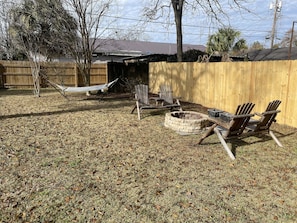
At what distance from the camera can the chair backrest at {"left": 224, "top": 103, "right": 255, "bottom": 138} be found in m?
3.53

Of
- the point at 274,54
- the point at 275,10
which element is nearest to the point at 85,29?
the point at 274,54

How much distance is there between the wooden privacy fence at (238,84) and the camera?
16.7ft

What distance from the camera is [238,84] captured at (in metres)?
6.30

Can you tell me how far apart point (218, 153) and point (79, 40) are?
8.99 metres

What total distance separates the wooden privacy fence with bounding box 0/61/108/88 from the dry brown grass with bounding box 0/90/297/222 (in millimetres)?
9094

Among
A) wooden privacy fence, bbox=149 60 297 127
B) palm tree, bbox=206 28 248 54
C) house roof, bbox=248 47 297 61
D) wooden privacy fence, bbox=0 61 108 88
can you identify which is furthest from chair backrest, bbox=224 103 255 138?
palm tree, bbox=206 28 248 54

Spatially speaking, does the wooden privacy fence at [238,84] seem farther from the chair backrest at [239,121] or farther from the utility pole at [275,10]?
the utility pole at [275,10]

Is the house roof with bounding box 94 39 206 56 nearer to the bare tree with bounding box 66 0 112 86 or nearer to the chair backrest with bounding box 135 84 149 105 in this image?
the bare tree with bounding box 66 0 112 86

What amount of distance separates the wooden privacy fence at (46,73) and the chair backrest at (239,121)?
1124cm

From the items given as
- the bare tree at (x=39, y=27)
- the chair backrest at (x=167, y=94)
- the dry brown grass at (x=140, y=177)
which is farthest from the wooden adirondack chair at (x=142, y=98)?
the bare tree at (x=39, y=27)

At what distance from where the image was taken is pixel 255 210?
90.1 inches

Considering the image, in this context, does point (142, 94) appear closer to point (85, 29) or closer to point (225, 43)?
point (85, 29)

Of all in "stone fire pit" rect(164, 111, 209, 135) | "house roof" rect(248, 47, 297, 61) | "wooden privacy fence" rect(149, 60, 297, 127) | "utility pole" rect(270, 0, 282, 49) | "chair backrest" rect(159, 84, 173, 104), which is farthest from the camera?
"utility pole" rect(270, 0, 282, 49)

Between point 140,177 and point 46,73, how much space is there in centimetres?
1220
